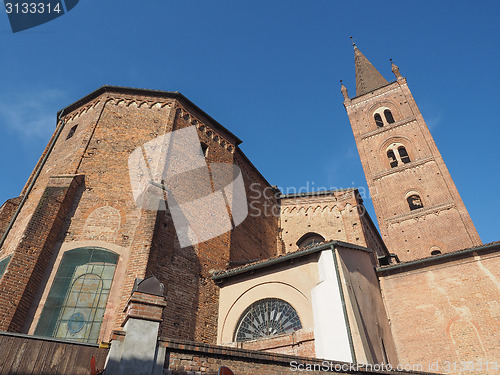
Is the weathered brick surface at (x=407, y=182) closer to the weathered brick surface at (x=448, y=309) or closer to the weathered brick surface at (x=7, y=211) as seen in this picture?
the weathered brick surface at (x=448, y=309)

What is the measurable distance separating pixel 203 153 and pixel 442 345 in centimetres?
1020

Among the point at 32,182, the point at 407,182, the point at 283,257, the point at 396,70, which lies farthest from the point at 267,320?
the point at 396,70

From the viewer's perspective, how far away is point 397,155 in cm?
2673

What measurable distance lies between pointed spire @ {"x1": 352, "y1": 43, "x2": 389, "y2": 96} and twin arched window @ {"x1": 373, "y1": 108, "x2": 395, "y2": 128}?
2.96 meters

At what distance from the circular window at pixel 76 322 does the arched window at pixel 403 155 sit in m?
25.0

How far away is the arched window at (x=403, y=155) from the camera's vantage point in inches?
1038

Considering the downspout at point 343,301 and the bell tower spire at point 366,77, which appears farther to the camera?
the bell tower spire at point 366,77

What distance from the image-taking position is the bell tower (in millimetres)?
21359

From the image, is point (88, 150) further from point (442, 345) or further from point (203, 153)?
point (442, 345)

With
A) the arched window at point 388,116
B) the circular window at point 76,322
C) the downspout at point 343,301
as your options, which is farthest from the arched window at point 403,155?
the circular window at point 76,322

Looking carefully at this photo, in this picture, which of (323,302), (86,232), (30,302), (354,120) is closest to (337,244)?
(323,302)

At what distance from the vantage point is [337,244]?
367 inches

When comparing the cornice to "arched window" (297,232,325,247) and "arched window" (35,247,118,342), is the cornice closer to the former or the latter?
"arched window" (297,232,325,247)

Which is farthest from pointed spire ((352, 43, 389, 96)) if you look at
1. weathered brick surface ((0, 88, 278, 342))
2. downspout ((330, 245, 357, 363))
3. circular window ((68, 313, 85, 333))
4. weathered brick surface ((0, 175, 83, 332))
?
circular window ((68, 313, 85, 333))
